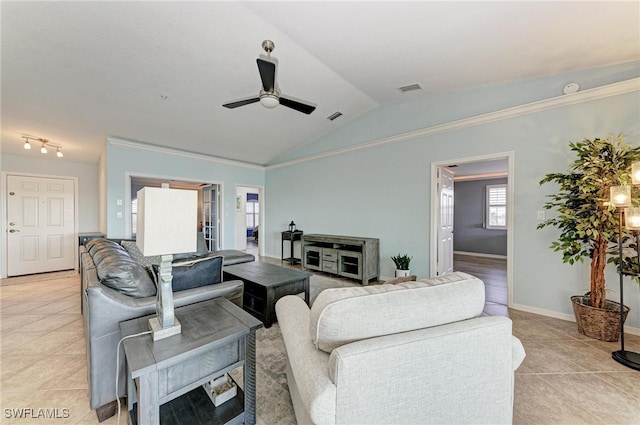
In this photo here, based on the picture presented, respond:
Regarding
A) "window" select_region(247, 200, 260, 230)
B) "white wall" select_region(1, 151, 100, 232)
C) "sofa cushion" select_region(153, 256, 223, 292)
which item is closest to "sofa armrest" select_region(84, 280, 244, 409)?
"sofa cushion" select_region(153, 256, 223, 292)

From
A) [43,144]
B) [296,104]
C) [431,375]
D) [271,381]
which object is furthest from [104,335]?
[43,144]

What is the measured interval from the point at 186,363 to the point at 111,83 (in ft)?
11.9

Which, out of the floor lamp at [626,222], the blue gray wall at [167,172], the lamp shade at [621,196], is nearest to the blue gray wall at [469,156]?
the floor lamp at [626,222]

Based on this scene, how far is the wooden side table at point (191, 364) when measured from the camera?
1067 mm

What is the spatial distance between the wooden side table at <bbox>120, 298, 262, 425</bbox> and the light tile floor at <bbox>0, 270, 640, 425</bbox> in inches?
11.5

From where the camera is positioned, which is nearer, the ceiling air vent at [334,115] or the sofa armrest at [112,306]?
the sofa armrest at [112,306]

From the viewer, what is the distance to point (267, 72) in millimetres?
2301

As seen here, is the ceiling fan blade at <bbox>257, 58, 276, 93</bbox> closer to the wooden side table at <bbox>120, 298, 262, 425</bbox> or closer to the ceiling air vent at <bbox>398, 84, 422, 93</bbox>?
the wooden side table at <bbox>120, 298, 262, 425</bbox>

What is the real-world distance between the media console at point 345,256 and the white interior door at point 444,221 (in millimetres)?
1039

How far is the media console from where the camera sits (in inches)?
167

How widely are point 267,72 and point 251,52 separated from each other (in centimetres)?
90

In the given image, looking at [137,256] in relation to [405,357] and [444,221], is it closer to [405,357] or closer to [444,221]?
[405,357]

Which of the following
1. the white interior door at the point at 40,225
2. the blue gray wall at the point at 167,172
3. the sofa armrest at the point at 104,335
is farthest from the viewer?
the white interior door at the point at 40,225

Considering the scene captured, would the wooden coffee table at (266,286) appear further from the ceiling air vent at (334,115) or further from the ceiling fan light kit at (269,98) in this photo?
the ceiling air vent at (334,115)
